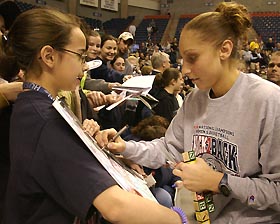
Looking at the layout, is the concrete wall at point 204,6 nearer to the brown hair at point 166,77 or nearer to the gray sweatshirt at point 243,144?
the brown hair at point 166,77

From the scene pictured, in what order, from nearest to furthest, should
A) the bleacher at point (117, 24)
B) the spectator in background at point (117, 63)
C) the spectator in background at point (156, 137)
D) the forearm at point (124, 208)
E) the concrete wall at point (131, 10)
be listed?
the forearm at point (124, 208)
the spectator in background at point (156, 137)
the spectator in background at point (117, 63)
the concrete wall at point (131, 10)
the bleacher at point (117, 24)

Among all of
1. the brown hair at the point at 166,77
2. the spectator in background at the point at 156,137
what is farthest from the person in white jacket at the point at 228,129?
the brown hair at the point at 166,77

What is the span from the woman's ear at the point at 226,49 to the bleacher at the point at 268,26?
15.1 meters

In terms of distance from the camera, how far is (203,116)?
1308mm

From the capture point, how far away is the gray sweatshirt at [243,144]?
113 centimetres

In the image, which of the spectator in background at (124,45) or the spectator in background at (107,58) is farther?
the spectator in background at (124,45)

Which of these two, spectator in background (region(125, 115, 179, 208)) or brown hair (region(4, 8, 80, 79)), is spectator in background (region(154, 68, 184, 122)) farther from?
brown hair (region(4, 8, 80, 79))

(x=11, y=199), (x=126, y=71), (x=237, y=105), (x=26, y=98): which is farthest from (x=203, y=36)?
(x=126, y=71)

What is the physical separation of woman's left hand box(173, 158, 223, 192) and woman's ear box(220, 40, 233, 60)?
1.17 ft

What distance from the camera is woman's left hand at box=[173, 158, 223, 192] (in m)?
1.13

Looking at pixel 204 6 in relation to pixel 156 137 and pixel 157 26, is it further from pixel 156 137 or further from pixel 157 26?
pixel 156 137

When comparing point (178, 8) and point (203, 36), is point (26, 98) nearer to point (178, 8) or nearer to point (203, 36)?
point (203, 36)

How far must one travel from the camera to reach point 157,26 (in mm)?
18266

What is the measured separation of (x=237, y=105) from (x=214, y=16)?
0.31 metres
